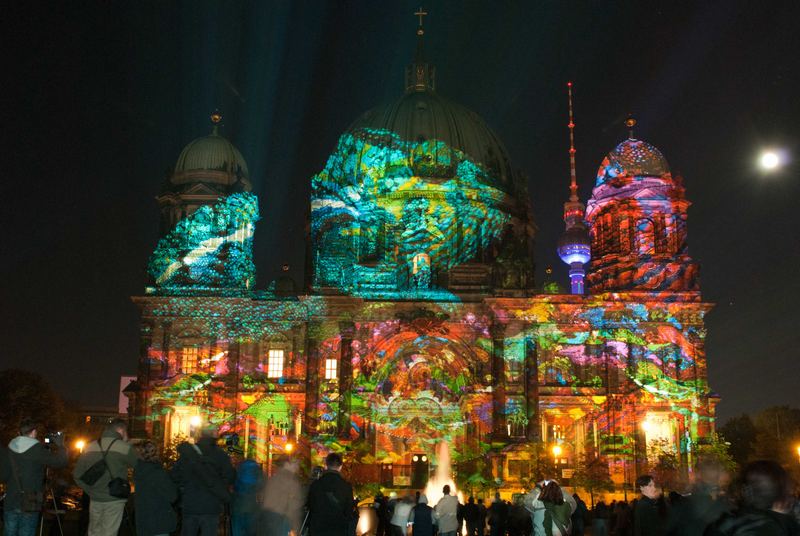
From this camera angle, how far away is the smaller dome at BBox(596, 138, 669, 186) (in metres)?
75.5

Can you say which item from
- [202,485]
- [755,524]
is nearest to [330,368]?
[202,485]

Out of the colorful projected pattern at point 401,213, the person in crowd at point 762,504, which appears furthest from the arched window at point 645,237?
the person in crowd at point 762,504

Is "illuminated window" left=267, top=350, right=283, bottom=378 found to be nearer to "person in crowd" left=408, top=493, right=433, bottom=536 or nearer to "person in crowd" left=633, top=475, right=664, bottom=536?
"person in crowd" left=408, top=493, right=433, bottom=536

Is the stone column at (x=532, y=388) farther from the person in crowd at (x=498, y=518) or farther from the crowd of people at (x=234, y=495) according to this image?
the crowd of people at (x=234, y=495)

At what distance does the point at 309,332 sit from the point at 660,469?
24.6 meters

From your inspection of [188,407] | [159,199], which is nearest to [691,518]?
[188,407]

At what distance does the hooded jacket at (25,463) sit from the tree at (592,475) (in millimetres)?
47587

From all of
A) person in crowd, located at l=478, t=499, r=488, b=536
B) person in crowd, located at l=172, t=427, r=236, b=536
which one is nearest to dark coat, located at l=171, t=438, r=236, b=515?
person in crowd, located at l=172, t=427, r=236, b=536

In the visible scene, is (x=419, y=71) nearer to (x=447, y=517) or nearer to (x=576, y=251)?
(x=576, y=251)

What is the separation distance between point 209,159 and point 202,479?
64.7 meters

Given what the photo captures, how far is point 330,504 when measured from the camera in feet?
48.7

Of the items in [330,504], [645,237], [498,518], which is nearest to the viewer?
[330,504]

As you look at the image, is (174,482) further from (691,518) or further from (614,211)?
(614,211)

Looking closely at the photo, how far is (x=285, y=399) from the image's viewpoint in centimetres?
6944
